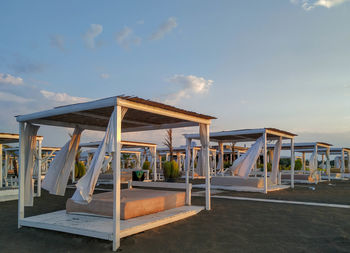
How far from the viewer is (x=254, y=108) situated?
14383 mm

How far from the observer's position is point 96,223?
568 cm

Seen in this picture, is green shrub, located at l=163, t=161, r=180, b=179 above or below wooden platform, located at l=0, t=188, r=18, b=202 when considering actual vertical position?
above

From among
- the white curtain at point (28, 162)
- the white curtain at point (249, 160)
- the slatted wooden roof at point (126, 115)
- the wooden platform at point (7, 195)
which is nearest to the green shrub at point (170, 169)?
the white curtain at point (249, 160)

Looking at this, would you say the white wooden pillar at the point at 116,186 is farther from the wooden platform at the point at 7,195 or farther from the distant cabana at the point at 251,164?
the distant cabana at the point at 251,164

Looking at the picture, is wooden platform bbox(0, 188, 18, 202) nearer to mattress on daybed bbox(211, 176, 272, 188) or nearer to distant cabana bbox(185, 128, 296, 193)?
distant cabana bbox(185, 128, 296, 193)

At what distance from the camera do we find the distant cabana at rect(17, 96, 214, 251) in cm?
513

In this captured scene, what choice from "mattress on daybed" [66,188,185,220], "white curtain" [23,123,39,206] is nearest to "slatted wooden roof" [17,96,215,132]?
"white curtain" [23,123,39,206]

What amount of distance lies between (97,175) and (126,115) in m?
2.36

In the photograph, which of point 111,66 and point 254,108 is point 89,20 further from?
point 254,108

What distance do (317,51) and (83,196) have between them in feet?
35.3

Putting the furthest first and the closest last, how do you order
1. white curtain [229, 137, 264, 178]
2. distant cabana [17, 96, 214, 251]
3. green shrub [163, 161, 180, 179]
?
green shrub [163, 161, 180, 179]
white curtain [229, 137, 264, 178]
distant cabana [17, 96, 214, 251]

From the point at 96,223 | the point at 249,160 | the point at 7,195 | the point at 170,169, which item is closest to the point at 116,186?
the point at 96,223

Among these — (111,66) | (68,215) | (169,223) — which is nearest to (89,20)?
(111,66)

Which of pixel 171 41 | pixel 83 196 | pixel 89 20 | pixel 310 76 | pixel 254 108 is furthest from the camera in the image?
pixel 254 108
